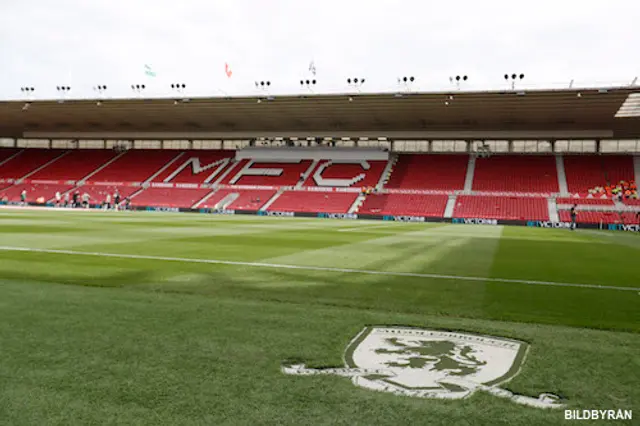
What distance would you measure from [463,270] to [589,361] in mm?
6329

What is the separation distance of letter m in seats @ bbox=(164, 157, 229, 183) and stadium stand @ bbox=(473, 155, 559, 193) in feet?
93.6

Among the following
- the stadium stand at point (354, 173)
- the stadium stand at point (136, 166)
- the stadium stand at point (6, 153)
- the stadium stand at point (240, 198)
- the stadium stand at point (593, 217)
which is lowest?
the stadium stand at point (593, 217)

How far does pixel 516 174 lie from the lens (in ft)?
169

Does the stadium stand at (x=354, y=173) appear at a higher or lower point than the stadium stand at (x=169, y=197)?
higher

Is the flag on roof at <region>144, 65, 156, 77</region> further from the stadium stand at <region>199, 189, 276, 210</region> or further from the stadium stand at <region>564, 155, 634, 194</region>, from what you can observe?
the stadium stand at <region>564, 155, 634, 194</region>

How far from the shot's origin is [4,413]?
302 centimetres

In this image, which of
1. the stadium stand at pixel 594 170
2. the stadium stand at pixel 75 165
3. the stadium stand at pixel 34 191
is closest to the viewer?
the stadium stand at pixel 594 170

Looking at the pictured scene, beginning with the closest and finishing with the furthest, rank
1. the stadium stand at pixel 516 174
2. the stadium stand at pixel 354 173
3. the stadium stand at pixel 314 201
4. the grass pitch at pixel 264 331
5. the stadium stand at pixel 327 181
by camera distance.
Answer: the grass pitch at pixel 264 331 → the stadium stand at pixel 327 181 → the stadium stand at pixel 516 174 → the stadium stand at pixel 314 201 → the stadium stand at pixel 354 173

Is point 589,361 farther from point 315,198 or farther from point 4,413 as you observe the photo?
point 315,198

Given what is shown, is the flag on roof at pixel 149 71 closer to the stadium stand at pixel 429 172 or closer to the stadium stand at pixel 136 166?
the stadium stand at pixel 136 166

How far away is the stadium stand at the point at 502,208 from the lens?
44219 mm

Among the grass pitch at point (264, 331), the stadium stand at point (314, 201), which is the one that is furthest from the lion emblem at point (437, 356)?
the stadium stand at point (314, 201)

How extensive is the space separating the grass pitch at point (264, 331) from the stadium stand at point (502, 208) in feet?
114

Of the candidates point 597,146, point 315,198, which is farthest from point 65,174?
point 597,146
